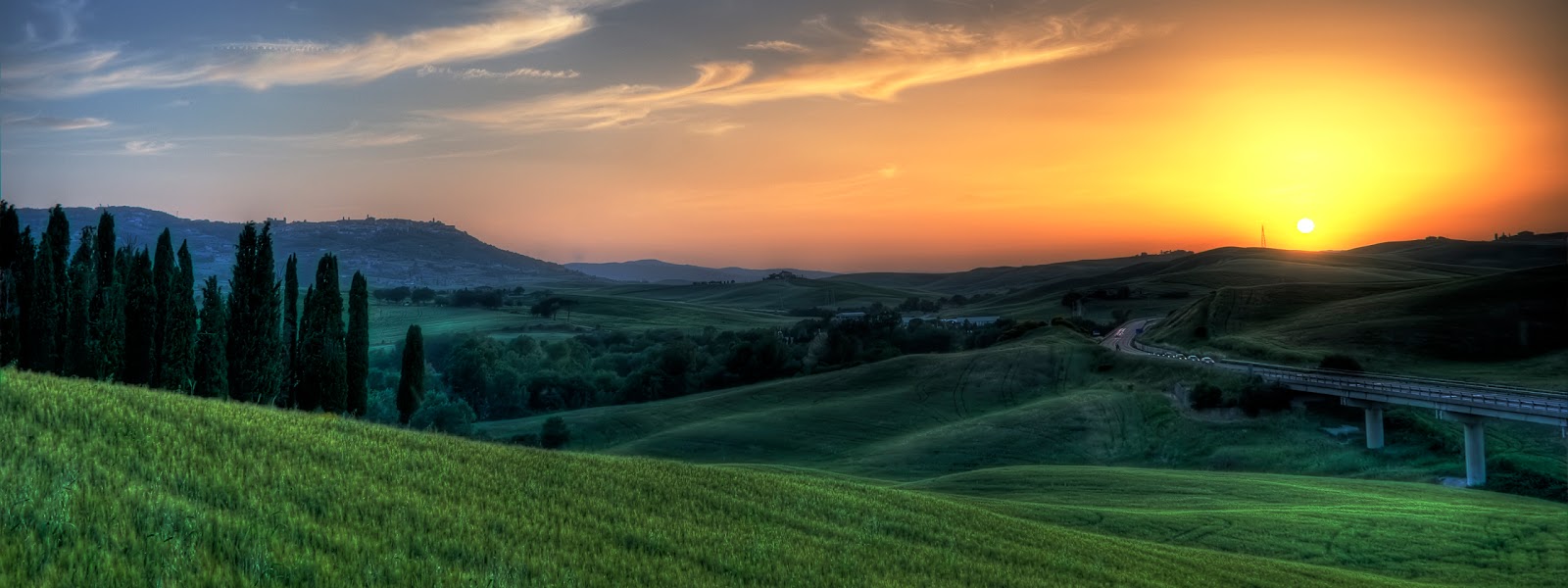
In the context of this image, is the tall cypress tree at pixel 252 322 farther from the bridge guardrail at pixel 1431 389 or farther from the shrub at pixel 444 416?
the bridge guardrail at pixel 1431 389

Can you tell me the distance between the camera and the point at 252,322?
60031 millimetres

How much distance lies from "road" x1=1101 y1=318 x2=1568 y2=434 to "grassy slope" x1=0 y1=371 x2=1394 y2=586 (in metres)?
55.1

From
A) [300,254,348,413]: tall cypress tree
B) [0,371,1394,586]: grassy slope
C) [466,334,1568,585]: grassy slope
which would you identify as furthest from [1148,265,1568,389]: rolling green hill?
[300,254,348,413]: tall cypress tree

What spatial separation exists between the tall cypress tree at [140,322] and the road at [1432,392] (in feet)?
308

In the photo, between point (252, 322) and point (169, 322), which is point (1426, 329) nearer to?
point (252, 322)

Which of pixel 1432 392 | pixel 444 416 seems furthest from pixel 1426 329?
pixel 444 416

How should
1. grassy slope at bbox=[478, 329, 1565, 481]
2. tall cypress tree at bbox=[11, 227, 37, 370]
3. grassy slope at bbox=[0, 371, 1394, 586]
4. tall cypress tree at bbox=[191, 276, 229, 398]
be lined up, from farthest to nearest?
grassy slope at bbox=[478, 329, 1565, 481]
tall cypress tree at bbox=[191, 276, 229, 398]
tall cypress tree at bbox=[11, 227, 37, 370]
grassy slope at bbox=[0, 371, 1394, 586]

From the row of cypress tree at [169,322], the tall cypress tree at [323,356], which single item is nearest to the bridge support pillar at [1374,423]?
the row of cypress tree at [169,322]

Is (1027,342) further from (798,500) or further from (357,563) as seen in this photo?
(357,563)

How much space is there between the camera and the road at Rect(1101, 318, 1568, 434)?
201 ft

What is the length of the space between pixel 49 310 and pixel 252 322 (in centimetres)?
1101

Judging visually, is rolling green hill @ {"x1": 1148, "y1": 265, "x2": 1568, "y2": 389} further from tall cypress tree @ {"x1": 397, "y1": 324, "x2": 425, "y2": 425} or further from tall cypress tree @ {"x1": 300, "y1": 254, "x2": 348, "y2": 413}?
tall cypress tree @ {"x1": 300, "y1": 254, "x2": 348, "y2": 413}

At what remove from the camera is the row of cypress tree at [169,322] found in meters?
51.5

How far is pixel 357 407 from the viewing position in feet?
223
